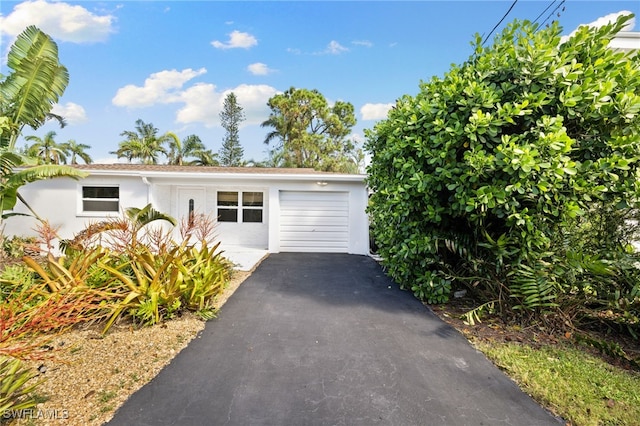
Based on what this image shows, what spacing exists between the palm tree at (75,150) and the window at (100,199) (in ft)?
64.2

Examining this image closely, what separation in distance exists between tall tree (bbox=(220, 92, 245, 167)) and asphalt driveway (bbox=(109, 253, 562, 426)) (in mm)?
25328

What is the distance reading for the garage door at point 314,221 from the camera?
10.4 meters

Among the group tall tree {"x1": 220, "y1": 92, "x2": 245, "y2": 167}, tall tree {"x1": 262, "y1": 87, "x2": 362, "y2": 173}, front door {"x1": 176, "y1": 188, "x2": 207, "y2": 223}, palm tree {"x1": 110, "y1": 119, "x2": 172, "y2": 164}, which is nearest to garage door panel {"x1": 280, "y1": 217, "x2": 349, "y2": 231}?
front door {"x1": 176, "y1": 188, "x2": 207, "y2": 223}

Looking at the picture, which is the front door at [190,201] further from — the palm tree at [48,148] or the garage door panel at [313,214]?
the palm tree at [48,148]

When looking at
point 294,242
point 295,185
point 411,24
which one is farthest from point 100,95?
point 411,24

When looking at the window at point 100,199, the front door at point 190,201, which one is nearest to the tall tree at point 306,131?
the front door at point 190,201

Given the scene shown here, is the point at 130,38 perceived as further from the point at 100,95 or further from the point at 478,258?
the point at 478,258

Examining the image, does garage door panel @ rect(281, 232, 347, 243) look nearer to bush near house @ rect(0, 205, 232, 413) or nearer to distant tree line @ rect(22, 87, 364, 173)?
bush near house @ rect(0, 205, 232, 413)

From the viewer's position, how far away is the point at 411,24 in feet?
34.5

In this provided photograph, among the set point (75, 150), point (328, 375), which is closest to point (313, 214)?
point (328, 375)

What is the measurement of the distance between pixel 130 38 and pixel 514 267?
16.9 metres

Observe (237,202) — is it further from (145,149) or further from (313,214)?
(145,149)

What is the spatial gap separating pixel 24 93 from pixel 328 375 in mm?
8501

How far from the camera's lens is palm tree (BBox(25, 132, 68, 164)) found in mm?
20541
